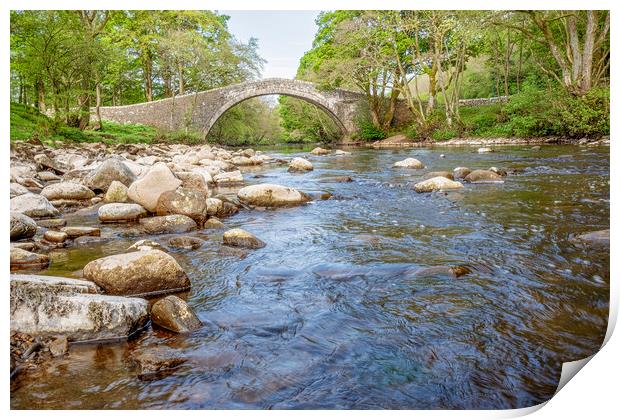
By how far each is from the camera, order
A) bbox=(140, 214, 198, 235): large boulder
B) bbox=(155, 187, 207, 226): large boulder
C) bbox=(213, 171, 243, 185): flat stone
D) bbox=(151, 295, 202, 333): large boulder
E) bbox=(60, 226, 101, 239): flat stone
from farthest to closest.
Answer: bbox=(213, 171, 243, 185): flat stone < bbox=(155, 187, 207, 226): large boulder < bbox=(140, 214, 198, 235): large boulder < bbox=(60, 226, 101, 239): flat stone < bbox=(151, 295, 202, 333): large boulder

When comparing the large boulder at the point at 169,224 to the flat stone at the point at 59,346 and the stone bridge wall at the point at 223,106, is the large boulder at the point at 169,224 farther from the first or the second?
the stone bridge wall at the point at 223,106

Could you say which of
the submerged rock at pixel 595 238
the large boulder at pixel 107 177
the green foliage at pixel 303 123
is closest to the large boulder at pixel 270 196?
the large boulder at pixel 107 177

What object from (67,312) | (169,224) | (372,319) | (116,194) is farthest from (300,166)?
(67,312)

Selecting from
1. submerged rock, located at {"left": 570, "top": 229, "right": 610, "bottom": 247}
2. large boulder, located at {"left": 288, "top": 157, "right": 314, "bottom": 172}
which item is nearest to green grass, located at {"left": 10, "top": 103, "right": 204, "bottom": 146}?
submerged rock, located at {"left": 570, "top": 229, "right": 610, "bottom": 247}

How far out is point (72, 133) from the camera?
6.99 metres

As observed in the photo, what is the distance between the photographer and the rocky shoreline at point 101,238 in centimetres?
168

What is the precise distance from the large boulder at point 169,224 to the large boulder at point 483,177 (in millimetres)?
4071

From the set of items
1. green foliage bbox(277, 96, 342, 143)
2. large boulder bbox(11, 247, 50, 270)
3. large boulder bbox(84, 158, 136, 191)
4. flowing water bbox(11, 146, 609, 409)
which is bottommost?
flowing water bbox(11, 146, 609, 409)

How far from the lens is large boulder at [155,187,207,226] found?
4.14m

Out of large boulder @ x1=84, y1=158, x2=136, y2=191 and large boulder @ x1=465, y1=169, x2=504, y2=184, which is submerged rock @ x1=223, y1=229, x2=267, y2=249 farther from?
large boulder @ x1=465, y1=169, x2=504, y2=184

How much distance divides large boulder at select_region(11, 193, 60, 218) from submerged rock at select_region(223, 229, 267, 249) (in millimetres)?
2036

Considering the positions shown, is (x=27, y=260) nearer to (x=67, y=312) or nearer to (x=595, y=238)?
(x=67, y=312)

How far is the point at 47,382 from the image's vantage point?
145 cm
